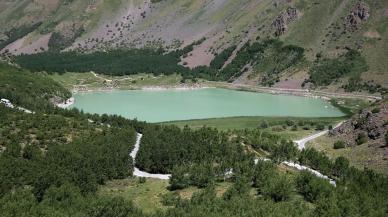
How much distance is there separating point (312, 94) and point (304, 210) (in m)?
114

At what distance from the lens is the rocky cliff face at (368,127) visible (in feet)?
282

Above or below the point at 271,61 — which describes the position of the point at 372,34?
above

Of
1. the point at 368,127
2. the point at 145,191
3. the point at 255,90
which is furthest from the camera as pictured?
the point at 255,90

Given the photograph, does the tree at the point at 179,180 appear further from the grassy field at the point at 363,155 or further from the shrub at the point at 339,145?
the shrub at the point at 339,145

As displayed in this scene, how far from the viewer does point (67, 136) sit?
77.4 metres

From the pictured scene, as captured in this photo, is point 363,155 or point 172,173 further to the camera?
point 363,155

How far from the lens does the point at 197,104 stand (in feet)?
491

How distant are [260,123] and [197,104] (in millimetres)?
34629

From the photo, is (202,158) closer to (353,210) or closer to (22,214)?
(353,210)

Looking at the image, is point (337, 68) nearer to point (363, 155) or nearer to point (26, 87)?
point (26, 87)

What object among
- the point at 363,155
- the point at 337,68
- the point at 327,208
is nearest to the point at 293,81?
the point at 337,68

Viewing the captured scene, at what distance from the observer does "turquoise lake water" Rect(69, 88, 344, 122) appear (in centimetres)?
13312

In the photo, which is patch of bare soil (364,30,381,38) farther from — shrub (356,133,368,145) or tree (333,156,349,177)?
tree (333,156,349,177)

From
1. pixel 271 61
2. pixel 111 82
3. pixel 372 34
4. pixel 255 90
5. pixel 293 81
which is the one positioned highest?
pixel 372 34
